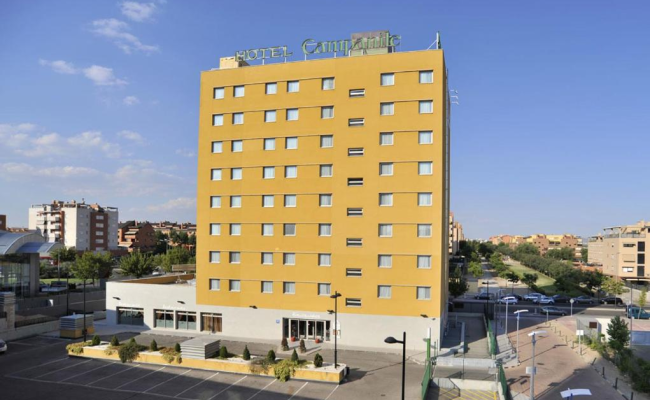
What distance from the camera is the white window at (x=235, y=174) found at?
166ft

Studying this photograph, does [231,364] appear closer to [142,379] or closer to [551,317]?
[142,379]

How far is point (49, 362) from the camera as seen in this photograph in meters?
39.0

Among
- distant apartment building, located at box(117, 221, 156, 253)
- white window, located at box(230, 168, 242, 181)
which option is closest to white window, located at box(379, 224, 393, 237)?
white window, located at box(230, 168, 242, 181)

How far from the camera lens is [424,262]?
4428cm

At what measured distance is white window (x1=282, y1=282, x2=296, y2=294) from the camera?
157ft

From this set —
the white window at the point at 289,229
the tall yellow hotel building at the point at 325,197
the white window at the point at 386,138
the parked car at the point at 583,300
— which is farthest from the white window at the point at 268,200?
the parked car at the point at 583,300

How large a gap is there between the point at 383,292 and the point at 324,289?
19.6 feet

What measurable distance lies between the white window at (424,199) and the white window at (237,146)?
1977 cm

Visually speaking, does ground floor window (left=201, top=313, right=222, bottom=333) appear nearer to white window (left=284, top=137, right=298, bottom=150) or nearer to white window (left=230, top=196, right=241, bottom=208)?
white window (left=230, top=196, right=241, bottom=208)

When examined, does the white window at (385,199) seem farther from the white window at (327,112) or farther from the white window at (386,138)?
the white window at (327,112)

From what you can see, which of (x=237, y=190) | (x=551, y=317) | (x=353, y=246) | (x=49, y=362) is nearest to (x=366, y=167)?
(x=353, y=246)

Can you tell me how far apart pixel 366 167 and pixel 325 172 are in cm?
432

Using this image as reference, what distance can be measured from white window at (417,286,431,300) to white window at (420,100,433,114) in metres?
16.8

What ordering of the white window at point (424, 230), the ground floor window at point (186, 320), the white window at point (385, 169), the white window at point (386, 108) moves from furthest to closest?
the ground floor window at point (186, 320) < the white window at point (386, 108) < the white window at point (385, 169) < the white window at point (424, 230)
